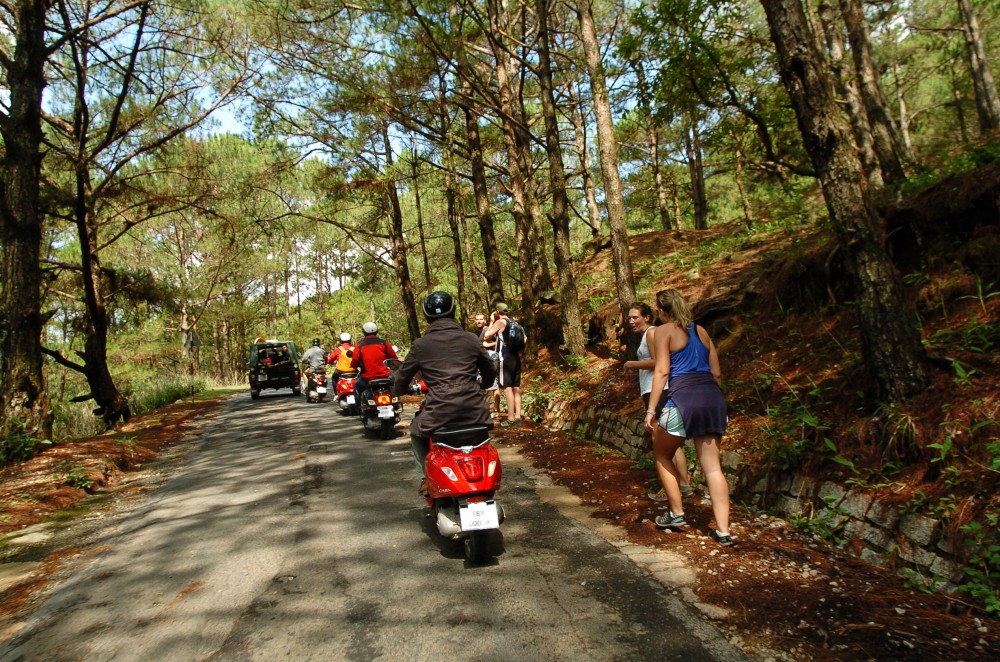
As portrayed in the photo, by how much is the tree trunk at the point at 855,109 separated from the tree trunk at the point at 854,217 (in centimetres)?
663

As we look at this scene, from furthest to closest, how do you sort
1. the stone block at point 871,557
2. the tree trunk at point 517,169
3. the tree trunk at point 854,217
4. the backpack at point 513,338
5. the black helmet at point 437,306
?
1. the tree trunk at point 517,169
2. the backpack at point 513,338
3. the black helmet at point 437,306
4. the tree trunk at point 854,217
5. the stone block at point 871,557

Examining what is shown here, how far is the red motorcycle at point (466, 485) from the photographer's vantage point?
14.2ft

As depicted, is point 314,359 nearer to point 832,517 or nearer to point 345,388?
point 345,388

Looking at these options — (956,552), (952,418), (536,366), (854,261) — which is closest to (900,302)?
(854,261)

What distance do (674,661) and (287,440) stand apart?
353 inches

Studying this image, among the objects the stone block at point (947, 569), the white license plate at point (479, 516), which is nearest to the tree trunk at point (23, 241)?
the white license plate at point (479, 516)

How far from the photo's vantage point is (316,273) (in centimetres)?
5269

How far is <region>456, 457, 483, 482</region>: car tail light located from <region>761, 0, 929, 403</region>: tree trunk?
311 cm

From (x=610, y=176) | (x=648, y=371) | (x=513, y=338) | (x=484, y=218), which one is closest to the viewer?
(x=648, y=371)

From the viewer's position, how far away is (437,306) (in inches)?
197

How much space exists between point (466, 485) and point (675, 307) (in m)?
2.11

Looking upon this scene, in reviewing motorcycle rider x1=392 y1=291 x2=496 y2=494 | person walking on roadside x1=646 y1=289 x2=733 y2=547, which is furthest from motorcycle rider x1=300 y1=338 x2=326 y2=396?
person walking on roadside x1=646 y1=289 x2=733 y2=547

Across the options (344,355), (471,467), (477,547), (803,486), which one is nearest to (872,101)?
(803,486)

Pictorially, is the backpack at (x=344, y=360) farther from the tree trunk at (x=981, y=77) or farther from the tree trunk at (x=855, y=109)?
the tree trunk at (x=981, y=77)
